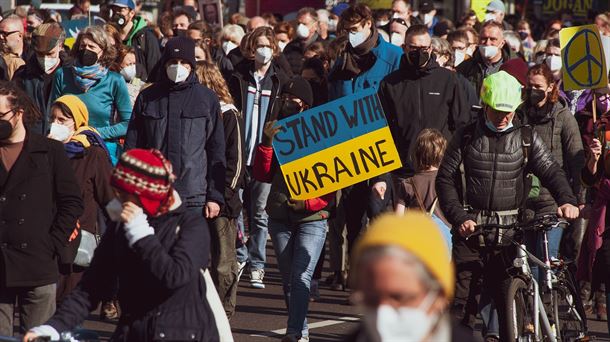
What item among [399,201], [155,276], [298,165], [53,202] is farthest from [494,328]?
[155,276]

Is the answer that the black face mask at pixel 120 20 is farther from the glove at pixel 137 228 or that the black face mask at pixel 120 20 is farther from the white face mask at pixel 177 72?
the glove at pixel 137 228

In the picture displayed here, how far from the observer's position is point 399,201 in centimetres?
922

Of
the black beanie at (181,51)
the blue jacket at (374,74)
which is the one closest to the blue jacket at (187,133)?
the black beanie at (181,51)

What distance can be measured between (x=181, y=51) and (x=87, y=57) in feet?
6.01

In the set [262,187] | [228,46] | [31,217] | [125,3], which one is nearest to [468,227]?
[31,217]

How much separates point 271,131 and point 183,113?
718 mm

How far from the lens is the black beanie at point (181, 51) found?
8906 millimetres

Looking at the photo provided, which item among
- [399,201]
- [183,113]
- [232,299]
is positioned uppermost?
[183,113]

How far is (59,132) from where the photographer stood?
8.61m

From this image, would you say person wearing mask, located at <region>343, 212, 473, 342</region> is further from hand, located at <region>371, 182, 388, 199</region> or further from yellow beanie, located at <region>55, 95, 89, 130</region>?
hand, located at <region>371, 182, 388, 199</region>

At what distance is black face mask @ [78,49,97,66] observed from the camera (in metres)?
10.6

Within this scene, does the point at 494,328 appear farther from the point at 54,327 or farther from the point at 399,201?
the point at 54,327

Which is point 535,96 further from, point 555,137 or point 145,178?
point 145,178

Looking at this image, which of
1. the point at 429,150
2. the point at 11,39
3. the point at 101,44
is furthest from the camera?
the point at 11,39
